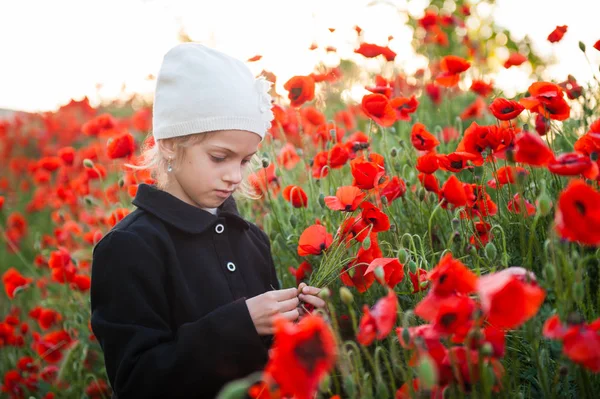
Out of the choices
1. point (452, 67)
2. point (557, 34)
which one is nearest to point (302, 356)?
point (452, 67)

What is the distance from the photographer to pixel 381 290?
6.83 ft

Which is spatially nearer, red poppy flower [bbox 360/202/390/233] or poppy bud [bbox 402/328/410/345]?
poppy bud [bbox 402/328/410/345]

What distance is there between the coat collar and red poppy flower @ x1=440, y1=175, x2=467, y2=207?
2.36 feet

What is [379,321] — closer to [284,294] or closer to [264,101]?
[284,294]

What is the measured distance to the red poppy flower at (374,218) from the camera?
1738 mm

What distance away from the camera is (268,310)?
162 cm

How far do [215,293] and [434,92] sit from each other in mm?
2342

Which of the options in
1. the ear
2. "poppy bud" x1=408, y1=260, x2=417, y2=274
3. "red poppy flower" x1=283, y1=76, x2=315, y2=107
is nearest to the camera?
"poppy bud" x1=408, y1=260, x2=417, y2=274

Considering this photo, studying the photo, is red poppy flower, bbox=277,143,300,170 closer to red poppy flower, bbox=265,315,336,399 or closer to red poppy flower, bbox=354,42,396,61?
red poppy flower, bbox=354,42,396,61

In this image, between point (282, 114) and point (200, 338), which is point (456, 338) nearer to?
point (200, 338)

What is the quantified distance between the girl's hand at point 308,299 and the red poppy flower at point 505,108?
752 mm

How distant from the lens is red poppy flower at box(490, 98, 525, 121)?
5.93ft

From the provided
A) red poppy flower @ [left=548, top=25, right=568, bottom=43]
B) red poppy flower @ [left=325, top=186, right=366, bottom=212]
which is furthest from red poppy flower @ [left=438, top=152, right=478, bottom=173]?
red poppy flower @ [left=548, top=25, right=568, bottom=43]

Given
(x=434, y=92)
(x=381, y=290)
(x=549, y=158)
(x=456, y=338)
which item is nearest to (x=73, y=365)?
(x=381, y=290)
